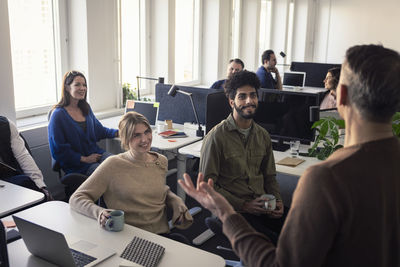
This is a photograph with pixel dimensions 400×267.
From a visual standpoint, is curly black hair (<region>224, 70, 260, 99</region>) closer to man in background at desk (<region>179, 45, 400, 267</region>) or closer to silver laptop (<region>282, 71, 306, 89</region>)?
man in background at desk (<region>179, 45, 400, 267</region>)

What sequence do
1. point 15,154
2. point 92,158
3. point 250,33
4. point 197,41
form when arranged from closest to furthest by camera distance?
point 15,154 → point 92,158 → point 197,41 → point 250,33

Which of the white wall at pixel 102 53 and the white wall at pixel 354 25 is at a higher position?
the white wall at pixel 354 25

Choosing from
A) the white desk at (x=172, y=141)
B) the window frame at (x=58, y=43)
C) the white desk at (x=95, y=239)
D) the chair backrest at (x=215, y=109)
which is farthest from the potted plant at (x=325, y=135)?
the window frame at (x=58, y=43)

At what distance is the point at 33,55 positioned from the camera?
406 centimetres

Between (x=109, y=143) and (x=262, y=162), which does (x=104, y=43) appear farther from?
(x=262, y=162)

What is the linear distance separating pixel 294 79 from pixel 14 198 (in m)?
5.64

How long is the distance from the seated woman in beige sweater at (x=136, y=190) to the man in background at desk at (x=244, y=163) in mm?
356

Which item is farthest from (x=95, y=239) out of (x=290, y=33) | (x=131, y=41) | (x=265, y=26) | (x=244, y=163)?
(x=290, y=33)

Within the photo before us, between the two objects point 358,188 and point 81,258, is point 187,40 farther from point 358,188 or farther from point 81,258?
point 358,188

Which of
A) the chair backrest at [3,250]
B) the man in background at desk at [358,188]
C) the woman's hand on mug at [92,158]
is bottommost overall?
the woman's hand on mug at [92,158]

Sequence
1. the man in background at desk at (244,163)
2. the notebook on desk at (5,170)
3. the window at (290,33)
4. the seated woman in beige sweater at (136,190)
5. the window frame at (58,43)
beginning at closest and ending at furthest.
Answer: the seated woman in beige sweater at (136,190), the man in background at desk at (244,163), the notebook on desk at (5,170), the window frame at (58,43), the window at (290,33)

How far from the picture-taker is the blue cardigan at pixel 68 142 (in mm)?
3326

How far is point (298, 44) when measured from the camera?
33.2ft

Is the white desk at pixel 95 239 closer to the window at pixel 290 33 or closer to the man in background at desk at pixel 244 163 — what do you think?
the man in background at desk at pixel 244 163
